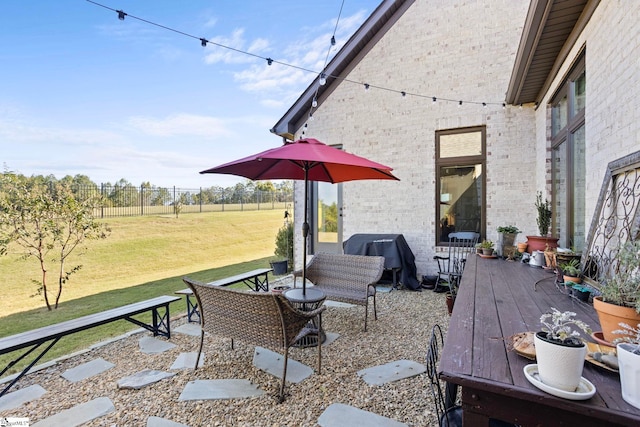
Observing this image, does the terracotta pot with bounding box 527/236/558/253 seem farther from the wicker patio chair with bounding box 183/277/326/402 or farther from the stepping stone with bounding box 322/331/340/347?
the wicker patio chair with bounding box 183/277/326/402

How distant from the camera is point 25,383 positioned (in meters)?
2.54

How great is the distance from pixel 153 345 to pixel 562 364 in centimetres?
346

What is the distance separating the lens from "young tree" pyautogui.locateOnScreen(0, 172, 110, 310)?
5.21 metres

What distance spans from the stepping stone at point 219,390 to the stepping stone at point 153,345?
0.87 metres

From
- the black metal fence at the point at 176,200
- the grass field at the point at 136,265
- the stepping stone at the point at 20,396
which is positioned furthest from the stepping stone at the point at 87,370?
the black metal fence at the point at 176,200

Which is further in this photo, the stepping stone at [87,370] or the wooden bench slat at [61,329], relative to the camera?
the stepping stone at [87,370]

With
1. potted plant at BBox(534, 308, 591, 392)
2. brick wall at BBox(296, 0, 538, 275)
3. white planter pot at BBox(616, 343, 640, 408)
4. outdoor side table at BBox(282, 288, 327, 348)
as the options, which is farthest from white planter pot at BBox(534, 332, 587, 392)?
brick wall at BBox(296, 0, 538, 275)

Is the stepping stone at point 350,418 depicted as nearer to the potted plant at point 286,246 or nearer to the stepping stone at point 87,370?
the stepping stone at point 87,370

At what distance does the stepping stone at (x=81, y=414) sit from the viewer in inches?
79.3

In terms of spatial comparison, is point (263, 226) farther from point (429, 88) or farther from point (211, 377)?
point (211, 377)

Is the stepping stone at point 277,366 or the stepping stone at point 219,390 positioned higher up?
the stepping stone at point 219,390

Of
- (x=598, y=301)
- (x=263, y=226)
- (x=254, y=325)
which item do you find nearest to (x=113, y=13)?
(x=254, y=325)

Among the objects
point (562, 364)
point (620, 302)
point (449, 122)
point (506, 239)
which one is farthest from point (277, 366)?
point (449, 122)

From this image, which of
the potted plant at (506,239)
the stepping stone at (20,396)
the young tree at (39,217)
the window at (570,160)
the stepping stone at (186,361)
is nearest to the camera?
the stepping stone at (20,396)
